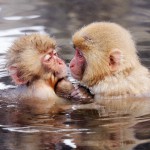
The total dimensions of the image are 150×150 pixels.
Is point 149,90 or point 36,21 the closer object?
point 149,90

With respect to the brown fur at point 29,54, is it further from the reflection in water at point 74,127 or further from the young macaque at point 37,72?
the reflection in water at point 74,127

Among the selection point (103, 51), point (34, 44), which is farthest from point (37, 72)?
point (103, 51)

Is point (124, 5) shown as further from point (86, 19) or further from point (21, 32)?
point (21, 32)

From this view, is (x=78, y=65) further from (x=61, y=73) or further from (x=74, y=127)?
(x=74, y=127)

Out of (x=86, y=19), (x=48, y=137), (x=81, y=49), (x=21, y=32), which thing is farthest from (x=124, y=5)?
(x=48, y=137)

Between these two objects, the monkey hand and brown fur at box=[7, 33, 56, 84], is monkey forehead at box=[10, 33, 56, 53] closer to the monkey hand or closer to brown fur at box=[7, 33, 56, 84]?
brown fur at box=[7, 33, 56, 84]

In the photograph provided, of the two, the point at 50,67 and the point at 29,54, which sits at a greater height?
the point at 29,54
